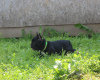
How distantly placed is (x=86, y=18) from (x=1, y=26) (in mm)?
4133

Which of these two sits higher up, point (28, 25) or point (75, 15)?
point (75, 15)

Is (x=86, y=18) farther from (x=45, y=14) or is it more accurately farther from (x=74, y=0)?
(x=45, y=14)

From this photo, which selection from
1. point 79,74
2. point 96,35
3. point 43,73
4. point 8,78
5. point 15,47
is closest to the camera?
point 79,74

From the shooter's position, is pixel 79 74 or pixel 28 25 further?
pixel 28 25

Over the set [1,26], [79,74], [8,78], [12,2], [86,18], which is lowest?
[8,78]

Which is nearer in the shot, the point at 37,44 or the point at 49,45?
the point at 37,44

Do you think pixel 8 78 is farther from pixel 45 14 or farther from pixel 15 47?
Result: pixel 45 14

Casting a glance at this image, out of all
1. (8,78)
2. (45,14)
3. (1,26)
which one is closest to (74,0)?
(45,14)

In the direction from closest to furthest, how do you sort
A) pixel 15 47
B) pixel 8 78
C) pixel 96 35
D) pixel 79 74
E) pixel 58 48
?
1. pixel 79 74
2. pixel 8 78
3. pixel 58 48
4. pixel 15 47
5. pixel 96 35

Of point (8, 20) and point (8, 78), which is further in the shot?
point (8, 20)

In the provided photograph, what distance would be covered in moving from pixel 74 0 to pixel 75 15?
2.30 feet

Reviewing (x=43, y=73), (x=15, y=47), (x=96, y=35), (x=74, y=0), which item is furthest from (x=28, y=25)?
(x=43, y=73)

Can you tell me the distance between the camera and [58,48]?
17.5 ft

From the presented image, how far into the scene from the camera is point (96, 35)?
7.24m
